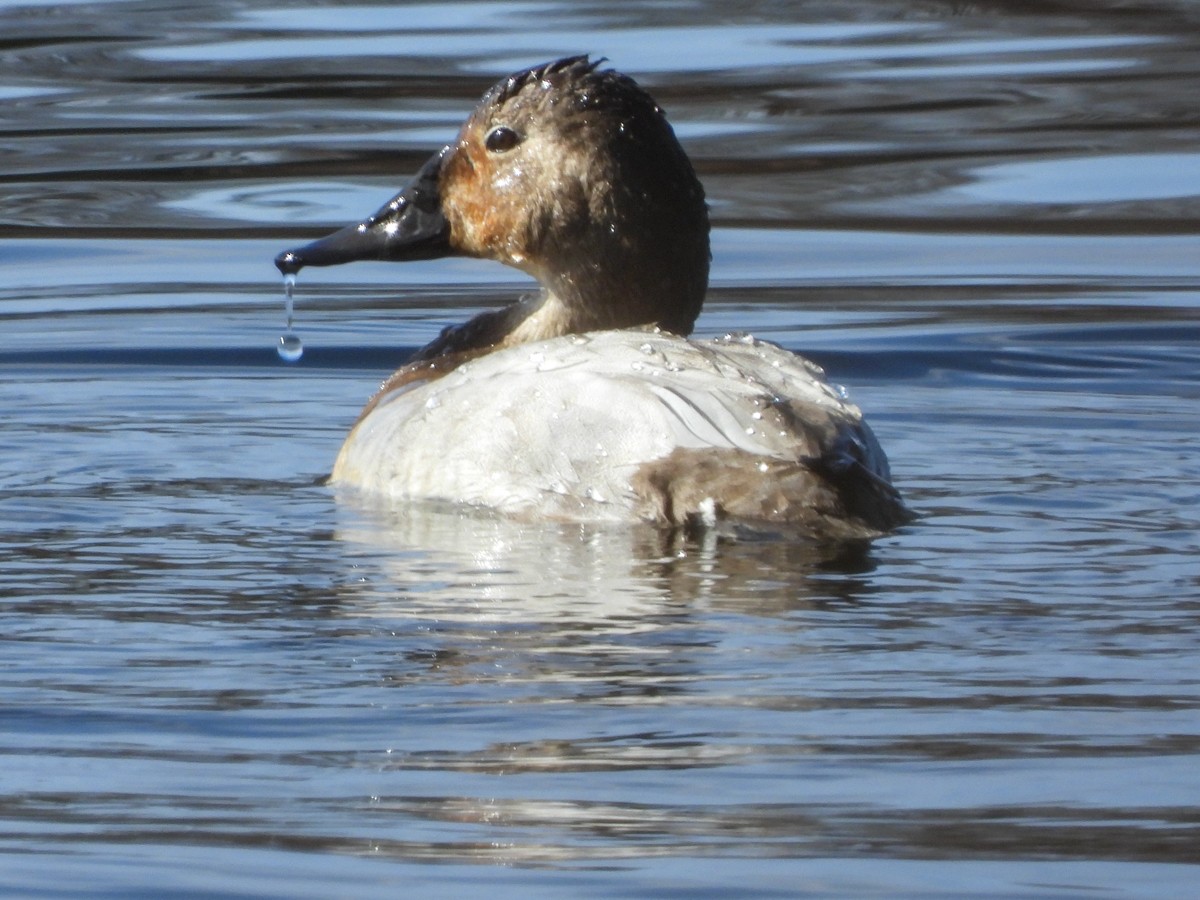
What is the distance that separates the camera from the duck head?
22.2 ft

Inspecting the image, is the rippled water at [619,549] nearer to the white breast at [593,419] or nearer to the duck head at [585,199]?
the white breast at [593,419]

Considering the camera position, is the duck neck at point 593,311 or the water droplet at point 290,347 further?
the water droplet at point 290,347

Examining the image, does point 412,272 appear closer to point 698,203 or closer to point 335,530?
point 698,203

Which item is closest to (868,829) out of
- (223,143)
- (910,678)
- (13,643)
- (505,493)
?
(910,678)

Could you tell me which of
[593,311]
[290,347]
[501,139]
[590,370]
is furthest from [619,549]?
[290,347]

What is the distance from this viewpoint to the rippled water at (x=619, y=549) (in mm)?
3723

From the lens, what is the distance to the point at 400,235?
23.9 ft

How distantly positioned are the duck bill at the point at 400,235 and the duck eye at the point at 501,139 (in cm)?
26

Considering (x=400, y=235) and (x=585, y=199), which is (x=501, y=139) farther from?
(x=400, y=235)

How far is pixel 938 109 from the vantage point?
40.5 feet

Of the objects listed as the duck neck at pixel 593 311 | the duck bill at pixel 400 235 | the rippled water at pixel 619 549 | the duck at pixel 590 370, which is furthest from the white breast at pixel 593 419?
the duck bill at pixel 400 235

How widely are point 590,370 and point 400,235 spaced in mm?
1506

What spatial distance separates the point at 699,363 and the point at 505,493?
21.0 inches

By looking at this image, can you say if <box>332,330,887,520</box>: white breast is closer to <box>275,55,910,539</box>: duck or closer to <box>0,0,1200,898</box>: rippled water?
<box>275,55,910,539</box>: duck
